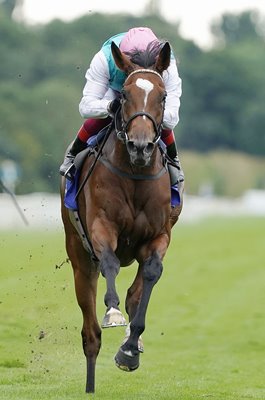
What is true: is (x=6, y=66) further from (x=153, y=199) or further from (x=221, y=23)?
(x=221, y=23)

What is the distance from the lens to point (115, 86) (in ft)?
32.7

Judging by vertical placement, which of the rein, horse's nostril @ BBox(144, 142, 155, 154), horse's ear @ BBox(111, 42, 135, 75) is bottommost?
the rein

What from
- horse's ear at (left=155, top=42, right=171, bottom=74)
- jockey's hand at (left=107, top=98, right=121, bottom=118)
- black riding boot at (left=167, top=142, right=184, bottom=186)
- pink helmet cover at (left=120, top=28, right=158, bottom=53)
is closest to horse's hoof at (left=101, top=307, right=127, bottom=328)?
black riding boot at (left=167, top=142, right=184, bottom=186)

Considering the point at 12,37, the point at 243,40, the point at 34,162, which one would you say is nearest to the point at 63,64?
the point at 12,37

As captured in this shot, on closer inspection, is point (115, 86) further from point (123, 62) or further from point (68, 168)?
point (68, 168)

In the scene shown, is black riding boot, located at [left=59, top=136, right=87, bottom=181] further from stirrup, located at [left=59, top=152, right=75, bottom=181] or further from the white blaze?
the white blaze

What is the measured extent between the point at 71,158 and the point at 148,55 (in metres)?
1.39

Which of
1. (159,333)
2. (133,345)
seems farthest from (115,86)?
Result: (159,333)

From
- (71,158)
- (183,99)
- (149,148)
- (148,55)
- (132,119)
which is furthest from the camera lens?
(183,99)

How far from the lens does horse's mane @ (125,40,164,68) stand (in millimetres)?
9516

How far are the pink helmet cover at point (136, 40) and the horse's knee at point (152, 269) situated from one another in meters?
1.50

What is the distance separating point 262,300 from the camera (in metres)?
20.8

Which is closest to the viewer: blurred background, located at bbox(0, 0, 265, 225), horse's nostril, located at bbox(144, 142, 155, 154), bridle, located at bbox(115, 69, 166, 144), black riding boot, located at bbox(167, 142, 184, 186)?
horse's nostril, located at bbox(144, 142, 155, 154)

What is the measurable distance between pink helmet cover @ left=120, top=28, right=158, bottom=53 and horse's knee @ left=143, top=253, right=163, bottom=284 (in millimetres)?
1498
